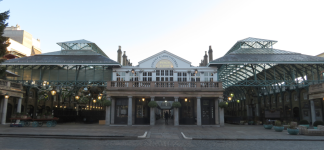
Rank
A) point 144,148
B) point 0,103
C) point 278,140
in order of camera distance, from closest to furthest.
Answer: point 144,148
point 278,140
point 0,103

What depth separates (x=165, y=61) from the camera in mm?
33750

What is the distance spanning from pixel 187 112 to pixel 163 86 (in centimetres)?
491

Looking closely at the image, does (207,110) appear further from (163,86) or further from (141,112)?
(141,112)

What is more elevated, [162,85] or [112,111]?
[162,85]

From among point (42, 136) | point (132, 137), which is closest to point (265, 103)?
point (132, 137)

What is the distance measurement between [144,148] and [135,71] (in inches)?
854

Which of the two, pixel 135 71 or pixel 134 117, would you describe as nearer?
pixel 134 117

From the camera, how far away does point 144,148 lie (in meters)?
12.7

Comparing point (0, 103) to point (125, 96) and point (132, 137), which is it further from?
point (132, 137)

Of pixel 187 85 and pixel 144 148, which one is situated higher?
pixel 187 85

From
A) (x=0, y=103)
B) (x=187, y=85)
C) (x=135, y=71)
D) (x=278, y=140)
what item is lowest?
(x=278, y=140)

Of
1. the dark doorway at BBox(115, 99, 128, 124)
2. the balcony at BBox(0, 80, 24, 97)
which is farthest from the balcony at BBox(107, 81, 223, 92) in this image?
the balcony at BBox(0, 80, 24, 97)

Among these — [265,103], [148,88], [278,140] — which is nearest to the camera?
[278,140]

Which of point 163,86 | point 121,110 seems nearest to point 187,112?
point 163,86
